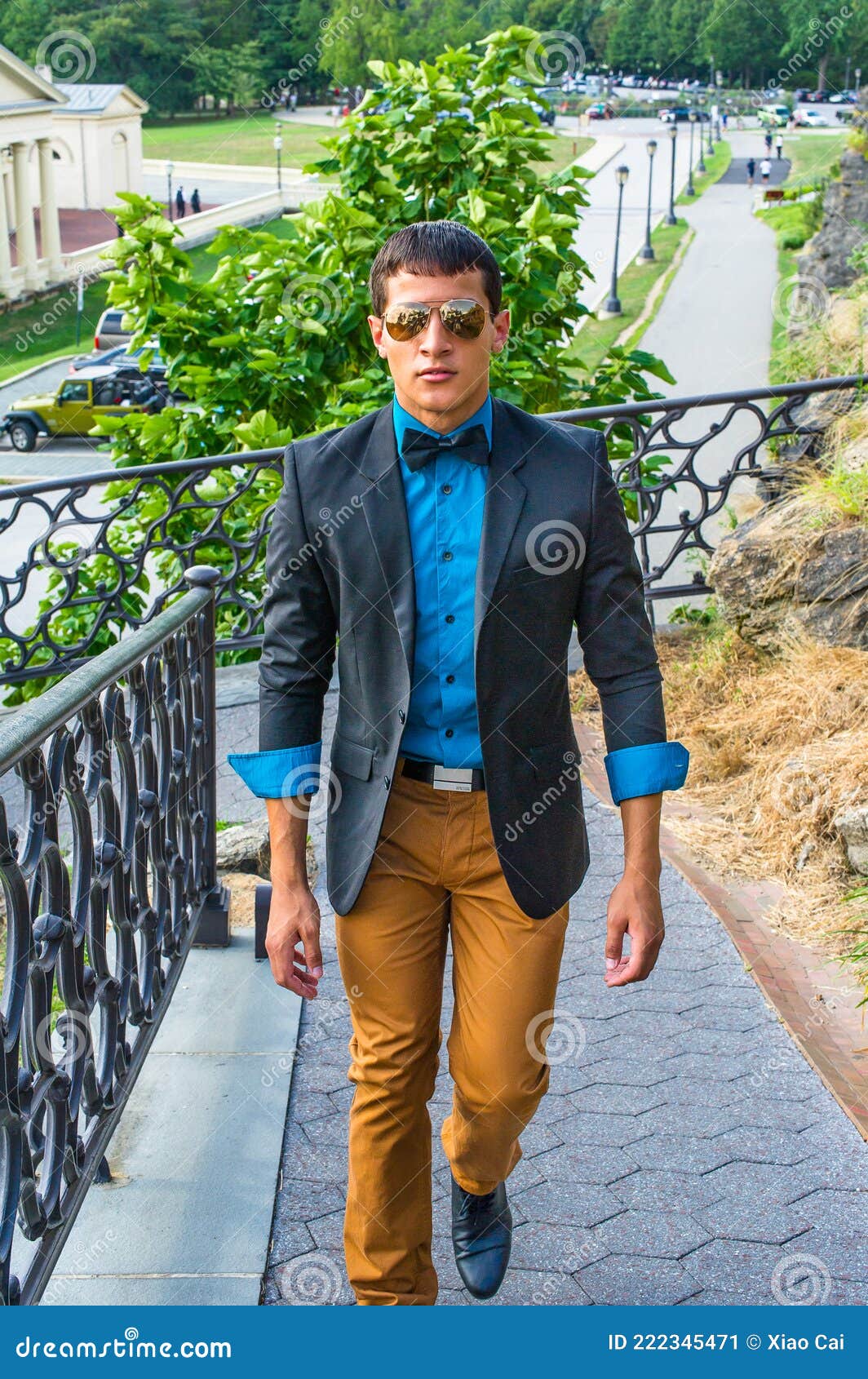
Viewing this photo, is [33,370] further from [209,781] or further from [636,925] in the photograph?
[636,925]

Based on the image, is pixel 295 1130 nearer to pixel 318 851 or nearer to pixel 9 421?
pixel 318 851

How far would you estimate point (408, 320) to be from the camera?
8.06 feet

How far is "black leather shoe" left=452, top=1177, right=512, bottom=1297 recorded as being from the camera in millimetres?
2820

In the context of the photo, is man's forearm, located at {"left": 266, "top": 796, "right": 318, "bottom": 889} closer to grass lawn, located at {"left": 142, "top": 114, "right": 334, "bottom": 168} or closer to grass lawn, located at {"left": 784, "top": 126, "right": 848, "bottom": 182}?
grass lawn, located at {"left": 142, "top": 114, "right": 334, "bottom": 168}

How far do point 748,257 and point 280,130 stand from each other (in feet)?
54.6

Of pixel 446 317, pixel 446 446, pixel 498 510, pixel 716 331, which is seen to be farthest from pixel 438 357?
pixel 716 331

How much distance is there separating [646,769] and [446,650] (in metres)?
0.44

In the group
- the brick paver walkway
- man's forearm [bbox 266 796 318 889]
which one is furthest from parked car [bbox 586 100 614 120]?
man's forearm [bbox 266 796 318 889]

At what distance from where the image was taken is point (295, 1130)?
3.50 metres

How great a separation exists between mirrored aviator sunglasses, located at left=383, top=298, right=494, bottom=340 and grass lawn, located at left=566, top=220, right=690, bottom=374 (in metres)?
25.6

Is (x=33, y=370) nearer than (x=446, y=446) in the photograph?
No

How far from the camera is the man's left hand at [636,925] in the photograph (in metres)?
2.54

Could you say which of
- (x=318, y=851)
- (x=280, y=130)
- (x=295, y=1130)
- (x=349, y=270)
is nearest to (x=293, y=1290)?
(x=295, y=1130)
